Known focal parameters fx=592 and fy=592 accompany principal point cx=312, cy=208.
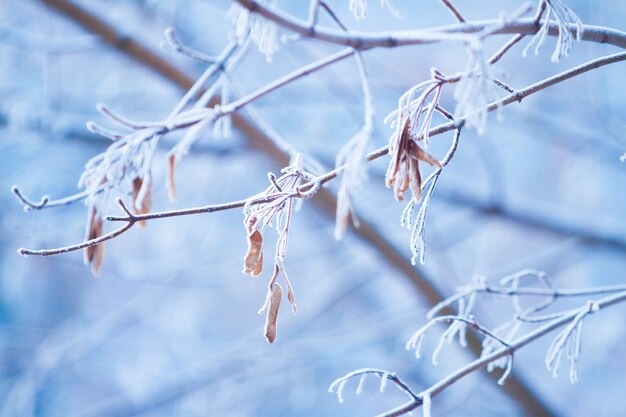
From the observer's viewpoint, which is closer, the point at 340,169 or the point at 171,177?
the point at 340,169

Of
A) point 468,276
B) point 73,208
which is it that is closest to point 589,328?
point 468,276

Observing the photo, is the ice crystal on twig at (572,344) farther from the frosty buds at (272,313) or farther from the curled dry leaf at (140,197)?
the curled dry leaf at (140,197)

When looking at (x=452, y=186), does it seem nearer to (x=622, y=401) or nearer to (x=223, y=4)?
(x=223, y=4)

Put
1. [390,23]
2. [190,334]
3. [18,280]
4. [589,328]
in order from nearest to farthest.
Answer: [390,23]
[589,328]
[190,334]
[18,280]

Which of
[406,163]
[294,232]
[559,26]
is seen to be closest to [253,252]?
[406,163]

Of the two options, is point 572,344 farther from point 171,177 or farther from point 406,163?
point 171,177

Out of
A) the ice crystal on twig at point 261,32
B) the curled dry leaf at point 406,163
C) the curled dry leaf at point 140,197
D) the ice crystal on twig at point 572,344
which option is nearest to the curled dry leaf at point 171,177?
the curled dry leaf at point 140,197

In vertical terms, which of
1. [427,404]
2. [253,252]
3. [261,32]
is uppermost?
[261,32]
